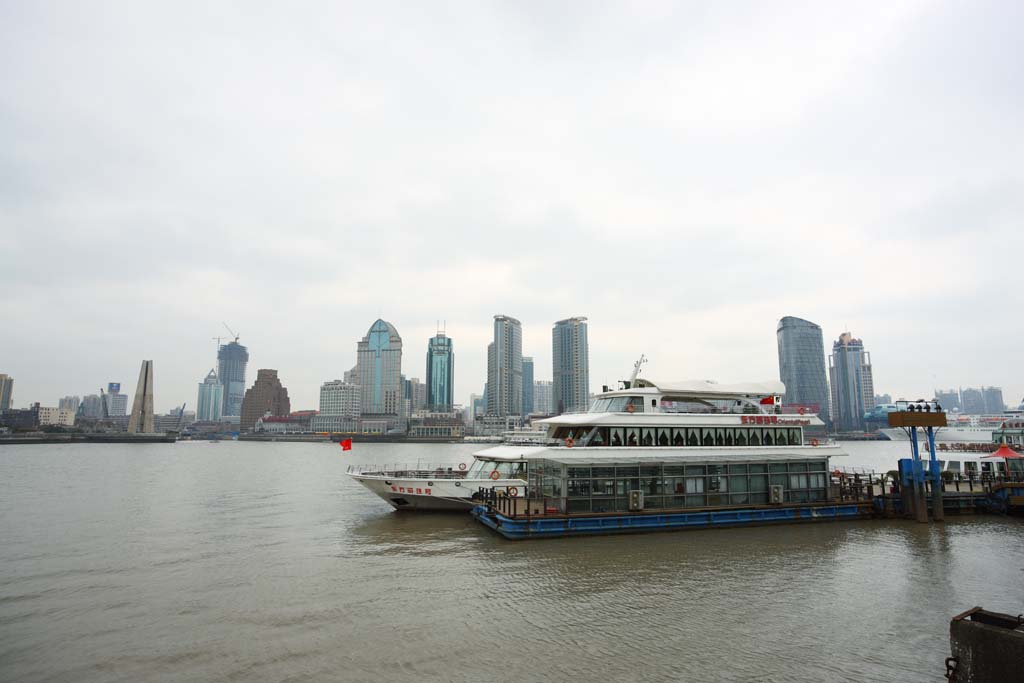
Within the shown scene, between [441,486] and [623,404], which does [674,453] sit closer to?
[623,404]

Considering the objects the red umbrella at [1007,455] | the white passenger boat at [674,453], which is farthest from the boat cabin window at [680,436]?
the red umbrella at [1007,455]

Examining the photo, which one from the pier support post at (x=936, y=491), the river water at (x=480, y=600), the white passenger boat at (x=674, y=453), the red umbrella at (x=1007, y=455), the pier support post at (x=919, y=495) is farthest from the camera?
the red umbrella at (x=1007, y=455)

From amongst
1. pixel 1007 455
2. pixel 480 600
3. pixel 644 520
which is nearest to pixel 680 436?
pixel 644 520

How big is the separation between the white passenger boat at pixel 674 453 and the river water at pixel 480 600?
2124 mm

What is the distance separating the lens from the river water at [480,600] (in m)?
14.5

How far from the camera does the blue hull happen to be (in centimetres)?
2781

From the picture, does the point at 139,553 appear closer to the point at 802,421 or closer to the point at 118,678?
the point at 118,678

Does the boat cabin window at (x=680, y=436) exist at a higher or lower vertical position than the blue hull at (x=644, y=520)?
higher

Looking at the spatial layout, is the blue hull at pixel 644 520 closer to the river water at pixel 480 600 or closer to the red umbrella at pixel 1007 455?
the river water at pixel 480 600

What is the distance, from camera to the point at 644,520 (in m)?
29.4

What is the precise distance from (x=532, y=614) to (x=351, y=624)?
5621 mm

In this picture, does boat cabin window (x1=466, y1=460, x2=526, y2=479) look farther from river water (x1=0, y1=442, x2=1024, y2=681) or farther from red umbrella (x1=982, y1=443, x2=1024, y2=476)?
red umbrella (x1=982, y1=443, x2=1024, y2=476)

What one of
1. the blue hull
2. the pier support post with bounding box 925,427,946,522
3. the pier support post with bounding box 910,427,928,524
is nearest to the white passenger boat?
the blue hull

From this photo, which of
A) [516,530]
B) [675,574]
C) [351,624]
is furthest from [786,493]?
[351,624]
